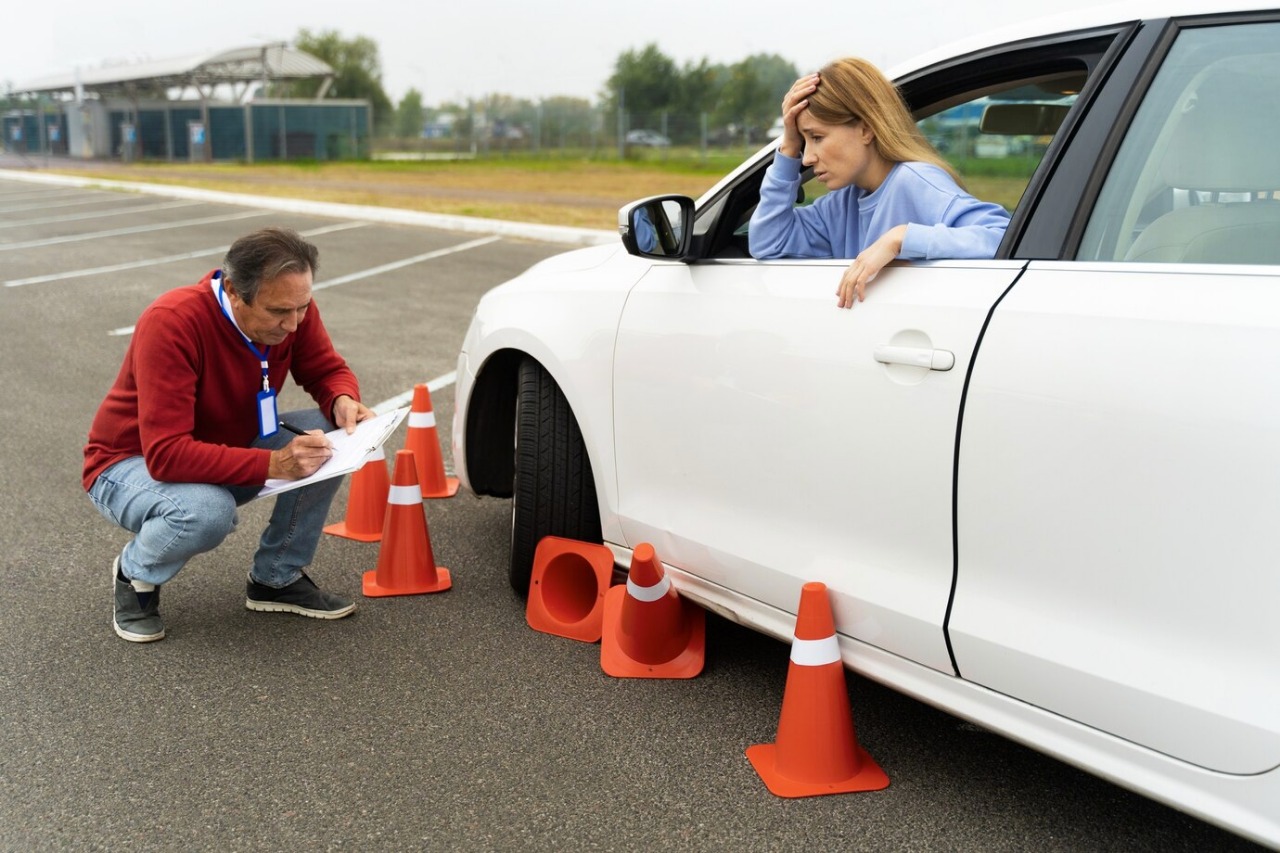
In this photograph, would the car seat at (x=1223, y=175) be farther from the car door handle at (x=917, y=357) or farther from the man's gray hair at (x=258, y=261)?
A: the man's gray hair at (x=258, y=261)

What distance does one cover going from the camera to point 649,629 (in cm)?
322

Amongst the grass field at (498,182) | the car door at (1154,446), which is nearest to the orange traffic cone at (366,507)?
the car door at (1154,446)

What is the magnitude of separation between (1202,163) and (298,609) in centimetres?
280

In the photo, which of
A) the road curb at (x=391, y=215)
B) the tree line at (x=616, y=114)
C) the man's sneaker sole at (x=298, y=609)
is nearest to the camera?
the man's sneaker sole at (x=298, y=609)

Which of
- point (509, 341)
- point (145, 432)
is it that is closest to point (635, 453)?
point (509, 341)

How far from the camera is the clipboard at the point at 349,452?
3.34 metres

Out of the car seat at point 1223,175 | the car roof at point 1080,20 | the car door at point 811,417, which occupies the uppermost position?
the car roof at point 1080,20

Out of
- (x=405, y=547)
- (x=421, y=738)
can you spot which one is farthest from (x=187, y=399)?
(x=421, y=738)

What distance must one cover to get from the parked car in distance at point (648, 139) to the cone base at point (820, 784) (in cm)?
3371

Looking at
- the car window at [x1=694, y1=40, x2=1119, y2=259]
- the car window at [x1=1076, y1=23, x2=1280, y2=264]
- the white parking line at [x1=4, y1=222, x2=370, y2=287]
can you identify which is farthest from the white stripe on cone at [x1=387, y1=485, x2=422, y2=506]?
the white parking line at [x1=4, y1=222, x2=370, y2=287]

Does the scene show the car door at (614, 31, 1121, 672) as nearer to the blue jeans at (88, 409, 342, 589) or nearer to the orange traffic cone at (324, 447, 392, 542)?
the blue jeans at (88, 409, 342, 589)

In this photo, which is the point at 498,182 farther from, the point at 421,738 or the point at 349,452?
the point at 421,738

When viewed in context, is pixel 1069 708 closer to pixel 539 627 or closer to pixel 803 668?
pixel 803 668

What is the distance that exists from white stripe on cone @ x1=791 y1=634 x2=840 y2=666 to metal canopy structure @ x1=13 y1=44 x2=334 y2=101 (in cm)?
3905
